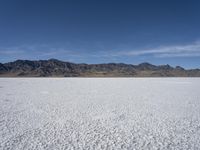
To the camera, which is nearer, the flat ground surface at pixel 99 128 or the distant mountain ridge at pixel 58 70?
the flat ground surface at pixel 99 128

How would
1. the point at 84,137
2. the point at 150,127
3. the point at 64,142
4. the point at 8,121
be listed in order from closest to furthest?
1. the point at 64,142
2. the point at 84,137
3. the point at 150,127
4. the point at 8,121

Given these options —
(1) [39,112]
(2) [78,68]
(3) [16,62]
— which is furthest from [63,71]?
(1) [39,112]

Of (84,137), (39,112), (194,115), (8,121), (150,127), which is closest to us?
(84,137)

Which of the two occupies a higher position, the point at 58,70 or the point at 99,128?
the point at 58,70

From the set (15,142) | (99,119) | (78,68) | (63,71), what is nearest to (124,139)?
(99,119)

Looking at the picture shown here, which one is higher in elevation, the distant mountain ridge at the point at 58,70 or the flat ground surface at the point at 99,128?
the distant mountain ridge at the point at 58,70

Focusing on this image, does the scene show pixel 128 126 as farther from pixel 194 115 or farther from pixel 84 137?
pixel 194 115

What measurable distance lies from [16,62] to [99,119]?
130 m

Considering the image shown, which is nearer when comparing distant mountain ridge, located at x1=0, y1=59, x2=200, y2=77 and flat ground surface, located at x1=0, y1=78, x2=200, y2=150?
flat ground surface, located at x1=0, y1=78, x2=200, y2=150

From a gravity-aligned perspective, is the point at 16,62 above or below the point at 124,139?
above

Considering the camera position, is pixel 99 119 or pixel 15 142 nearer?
pixel 15 142

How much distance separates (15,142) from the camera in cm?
411

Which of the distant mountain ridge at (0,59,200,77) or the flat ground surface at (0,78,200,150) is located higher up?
the distant mountain ridge at (0,59,200,77)

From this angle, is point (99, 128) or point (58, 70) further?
point (58, 70)
